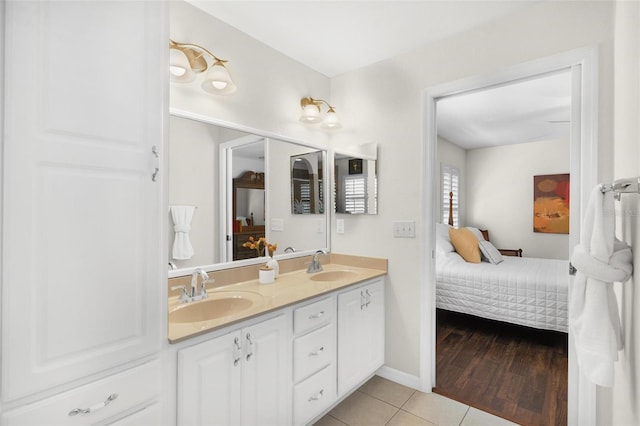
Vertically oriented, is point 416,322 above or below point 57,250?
below

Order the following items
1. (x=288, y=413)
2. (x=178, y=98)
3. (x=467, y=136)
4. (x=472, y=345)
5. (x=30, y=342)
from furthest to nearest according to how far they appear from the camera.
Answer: (x=467, y=136) < (x=472, y=345) < (x=178, y=98) < (x=288, y=413) < (x=30, y=342)

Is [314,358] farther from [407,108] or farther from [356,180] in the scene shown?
[407,108]

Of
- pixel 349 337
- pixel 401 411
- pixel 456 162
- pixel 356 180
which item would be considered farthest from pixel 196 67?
pixel 456 162

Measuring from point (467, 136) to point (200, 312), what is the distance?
448 cm

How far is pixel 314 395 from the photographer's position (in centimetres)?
175

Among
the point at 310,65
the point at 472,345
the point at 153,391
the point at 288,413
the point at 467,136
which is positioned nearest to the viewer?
the point at 153,391

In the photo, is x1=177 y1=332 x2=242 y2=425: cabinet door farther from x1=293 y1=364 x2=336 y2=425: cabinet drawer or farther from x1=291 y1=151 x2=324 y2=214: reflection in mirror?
x1=291 y1=151 x2=324 y2=214: reflection in mirror

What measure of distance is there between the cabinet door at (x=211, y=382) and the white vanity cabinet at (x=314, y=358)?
0.37 meters

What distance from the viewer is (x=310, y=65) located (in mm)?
2502

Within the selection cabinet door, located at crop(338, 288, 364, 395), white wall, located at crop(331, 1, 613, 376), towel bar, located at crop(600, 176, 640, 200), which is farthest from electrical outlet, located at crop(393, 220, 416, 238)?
towel bar, located at crop(600, 176, 640, 200)

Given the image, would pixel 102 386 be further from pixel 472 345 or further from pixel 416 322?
pixel 472 345

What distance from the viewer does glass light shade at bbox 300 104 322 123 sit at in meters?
2.39

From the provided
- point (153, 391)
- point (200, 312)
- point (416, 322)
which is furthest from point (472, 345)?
A: point (153, 391)

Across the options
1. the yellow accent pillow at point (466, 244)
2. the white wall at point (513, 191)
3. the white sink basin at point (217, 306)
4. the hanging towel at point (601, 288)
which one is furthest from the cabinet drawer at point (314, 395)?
the white wall at point (513, 191)
